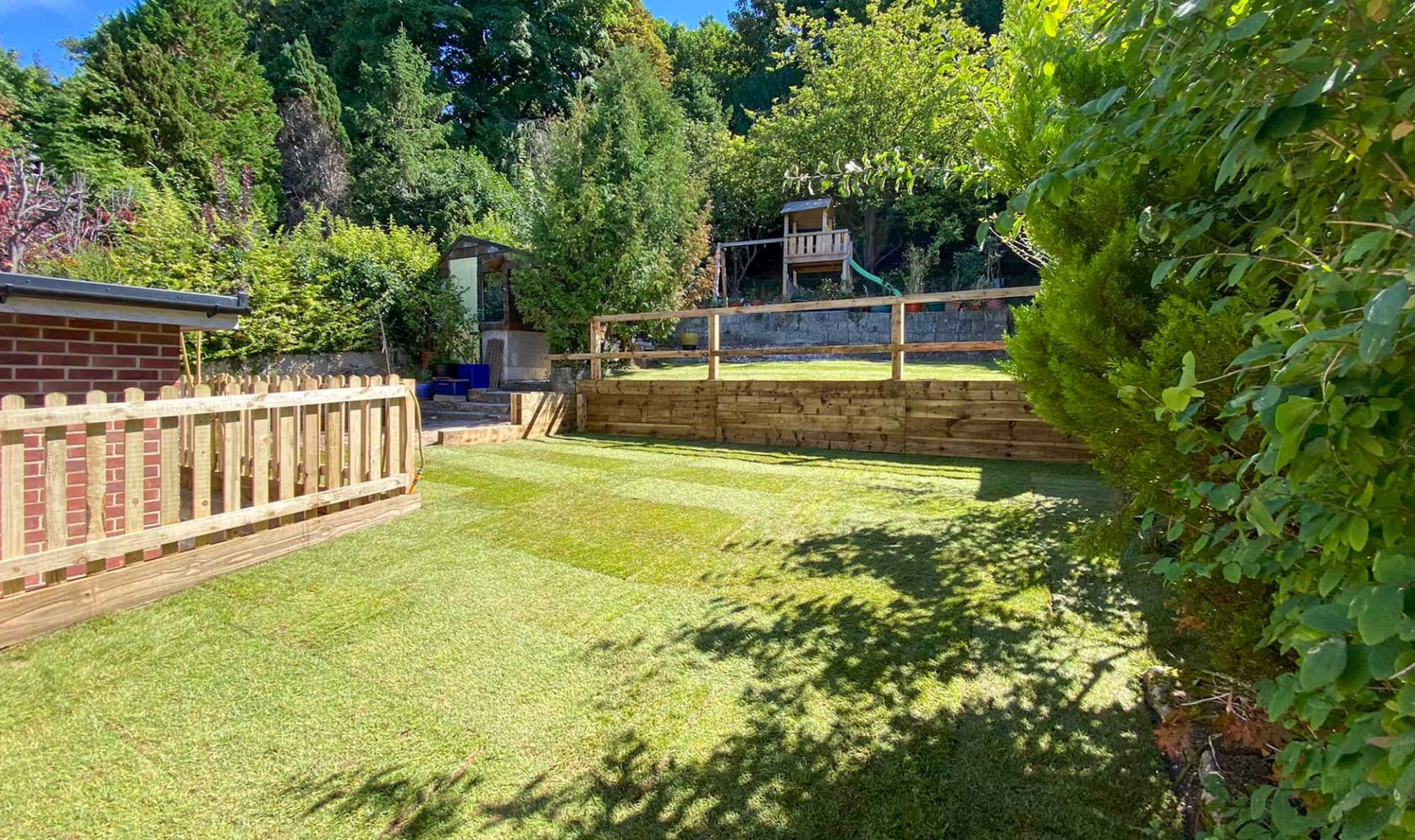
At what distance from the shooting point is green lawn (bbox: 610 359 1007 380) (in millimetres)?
12758

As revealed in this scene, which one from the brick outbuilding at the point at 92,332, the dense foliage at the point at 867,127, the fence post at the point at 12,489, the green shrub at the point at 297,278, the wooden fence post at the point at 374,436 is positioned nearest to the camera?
the fence post at the point at 12,489

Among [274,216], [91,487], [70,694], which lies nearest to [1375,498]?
[70,694]

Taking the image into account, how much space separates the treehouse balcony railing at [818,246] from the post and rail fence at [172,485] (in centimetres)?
1978

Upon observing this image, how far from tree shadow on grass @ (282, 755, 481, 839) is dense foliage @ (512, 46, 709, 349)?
11.2 m

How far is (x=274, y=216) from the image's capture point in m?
20.7

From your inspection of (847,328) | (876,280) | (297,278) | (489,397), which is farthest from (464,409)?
(876,280)

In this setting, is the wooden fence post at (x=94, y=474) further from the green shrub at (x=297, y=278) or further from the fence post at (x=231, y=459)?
the green shrub at (x=297, y=278)

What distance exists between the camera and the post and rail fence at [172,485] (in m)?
3.11

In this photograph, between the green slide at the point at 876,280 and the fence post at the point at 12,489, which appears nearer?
the fence post at the point at 12,489

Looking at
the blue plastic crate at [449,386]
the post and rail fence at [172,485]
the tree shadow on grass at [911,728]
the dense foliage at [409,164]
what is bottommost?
the tree shadow on grass at [911,728]

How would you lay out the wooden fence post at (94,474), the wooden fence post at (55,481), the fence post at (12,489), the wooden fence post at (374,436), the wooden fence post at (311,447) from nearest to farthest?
the fence post at (12,489), the wooden fence post at (55,481), the wooden fence post at (94,474), the wooden fence post at (311,447), the wooden fence post at (374,436)

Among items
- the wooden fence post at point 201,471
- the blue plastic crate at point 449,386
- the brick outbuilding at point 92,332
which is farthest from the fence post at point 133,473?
the blue plastic crate at point 449,386

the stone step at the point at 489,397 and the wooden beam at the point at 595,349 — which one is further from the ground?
the wooden beam at the point at 595,349

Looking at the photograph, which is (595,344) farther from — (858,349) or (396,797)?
(396,797)
